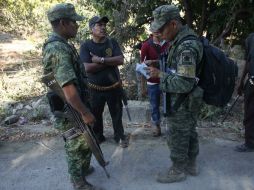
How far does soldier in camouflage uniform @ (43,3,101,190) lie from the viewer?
3803mm

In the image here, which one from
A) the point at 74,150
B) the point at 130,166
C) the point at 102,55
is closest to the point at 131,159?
the point at 130,166

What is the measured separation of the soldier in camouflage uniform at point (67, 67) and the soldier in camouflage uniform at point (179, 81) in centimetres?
78

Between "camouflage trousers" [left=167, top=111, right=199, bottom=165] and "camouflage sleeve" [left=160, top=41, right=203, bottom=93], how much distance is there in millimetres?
364

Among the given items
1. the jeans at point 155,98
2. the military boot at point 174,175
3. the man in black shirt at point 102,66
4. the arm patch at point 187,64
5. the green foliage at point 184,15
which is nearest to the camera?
the arm patch at point 187,64

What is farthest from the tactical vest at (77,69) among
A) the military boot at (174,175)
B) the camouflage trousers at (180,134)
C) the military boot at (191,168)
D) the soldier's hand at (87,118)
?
the military boot at (191,168)

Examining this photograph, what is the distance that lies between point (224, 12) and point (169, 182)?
14.6 feet

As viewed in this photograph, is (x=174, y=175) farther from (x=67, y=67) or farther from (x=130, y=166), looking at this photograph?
(x=67, y=67)

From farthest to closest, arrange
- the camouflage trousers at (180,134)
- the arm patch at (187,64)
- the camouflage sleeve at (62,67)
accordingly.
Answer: the camouflage trousers at (180,134), the arm patch at (187,64), the camouflage sleeve at (62,67)

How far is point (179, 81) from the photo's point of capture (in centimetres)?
396

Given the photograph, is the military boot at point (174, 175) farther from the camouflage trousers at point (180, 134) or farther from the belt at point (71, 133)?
the belt at point (71, 133)

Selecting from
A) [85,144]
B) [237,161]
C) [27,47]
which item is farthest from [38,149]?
[27,47]

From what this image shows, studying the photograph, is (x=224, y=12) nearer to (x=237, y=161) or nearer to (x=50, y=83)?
(x=237, y=161)

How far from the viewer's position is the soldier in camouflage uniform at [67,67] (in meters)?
3.80

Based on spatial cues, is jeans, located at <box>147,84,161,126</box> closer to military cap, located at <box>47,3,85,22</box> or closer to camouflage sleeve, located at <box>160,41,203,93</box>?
camouflage sleeve, located at <box>160,41,203,93</box>
